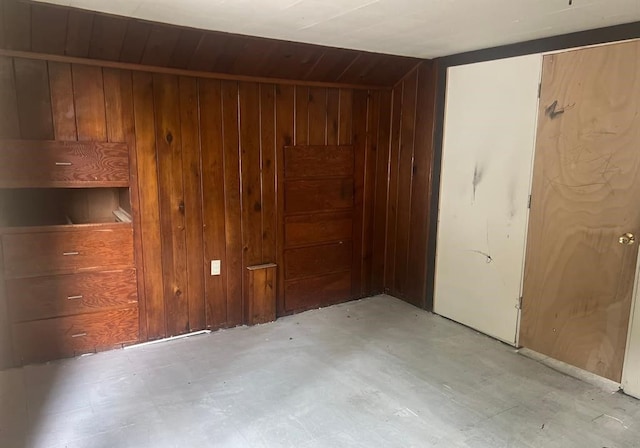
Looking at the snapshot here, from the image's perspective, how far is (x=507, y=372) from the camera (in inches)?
114

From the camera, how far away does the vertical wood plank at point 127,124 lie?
2912mm

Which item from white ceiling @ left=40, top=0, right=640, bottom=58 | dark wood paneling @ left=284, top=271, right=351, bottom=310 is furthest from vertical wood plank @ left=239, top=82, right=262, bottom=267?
white ceiling @ left=40, top=0, right=640, bottom=58

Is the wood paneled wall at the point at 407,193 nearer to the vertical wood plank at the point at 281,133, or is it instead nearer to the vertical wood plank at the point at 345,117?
the vertical wood plank at the point at 345,117

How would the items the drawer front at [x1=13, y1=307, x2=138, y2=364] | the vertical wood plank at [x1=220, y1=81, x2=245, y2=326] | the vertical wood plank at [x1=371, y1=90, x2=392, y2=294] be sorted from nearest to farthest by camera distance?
the drawer front at [x1=13, y1=307, x2=138, y2=364] → the vertical wood plank at [x1=220, y1=81, x2=245, y2=326] → the vertical wood plank at [x1=371, y1=90, x2=392, y2=294]

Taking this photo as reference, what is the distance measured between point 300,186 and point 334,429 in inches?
78.5

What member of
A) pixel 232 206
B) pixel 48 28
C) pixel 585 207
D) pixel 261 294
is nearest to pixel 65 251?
pixel 232 206

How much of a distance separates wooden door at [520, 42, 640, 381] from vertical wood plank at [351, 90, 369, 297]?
1.49 m

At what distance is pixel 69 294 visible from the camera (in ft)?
9.59

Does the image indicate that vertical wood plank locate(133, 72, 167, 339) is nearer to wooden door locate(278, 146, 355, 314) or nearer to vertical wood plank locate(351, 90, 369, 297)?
wooden door locate(278, 146, 355, 314)

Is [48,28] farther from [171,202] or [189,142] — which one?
[171,202]

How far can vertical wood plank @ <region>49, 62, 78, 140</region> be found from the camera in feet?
8.96

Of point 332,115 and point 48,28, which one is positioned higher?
point 48,28

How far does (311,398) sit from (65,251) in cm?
176

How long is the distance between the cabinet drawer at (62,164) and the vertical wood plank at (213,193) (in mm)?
554
